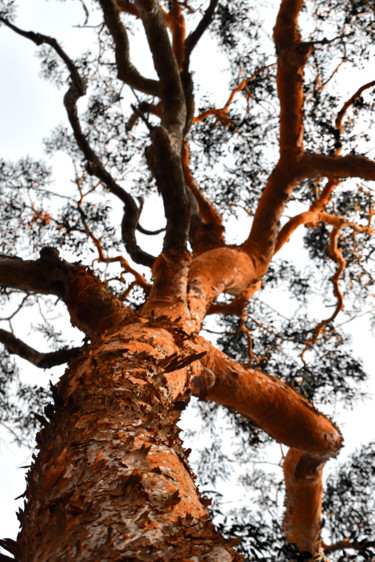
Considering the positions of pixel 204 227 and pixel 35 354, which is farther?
pixel 204 227

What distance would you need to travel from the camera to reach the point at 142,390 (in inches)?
62.6

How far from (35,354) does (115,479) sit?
306 cm

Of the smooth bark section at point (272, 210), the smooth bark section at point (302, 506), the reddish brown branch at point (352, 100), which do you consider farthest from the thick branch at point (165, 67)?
the smooth bark section at point (302, 506)

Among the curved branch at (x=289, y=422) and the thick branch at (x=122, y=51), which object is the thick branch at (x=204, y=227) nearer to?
the thick branch at (x=122, y=51)

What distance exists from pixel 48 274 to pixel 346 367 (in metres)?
4.42

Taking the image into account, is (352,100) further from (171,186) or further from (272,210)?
(171,186)

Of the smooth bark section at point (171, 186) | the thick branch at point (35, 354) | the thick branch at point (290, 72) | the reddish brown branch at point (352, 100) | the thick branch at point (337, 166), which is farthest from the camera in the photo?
the reddish brown branch at point (352, 100)

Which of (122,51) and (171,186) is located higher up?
(122,51)

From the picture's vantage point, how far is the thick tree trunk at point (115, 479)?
80 centimetres

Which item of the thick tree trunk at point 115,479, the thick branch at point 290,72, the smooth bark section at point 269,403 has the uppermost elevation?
the thick branch at point 290,72

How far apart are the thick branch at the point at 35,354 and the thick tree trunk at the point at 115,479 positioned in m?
2.15

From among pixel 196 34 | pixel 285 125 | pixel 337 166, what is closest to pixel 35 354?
pixel 337 166

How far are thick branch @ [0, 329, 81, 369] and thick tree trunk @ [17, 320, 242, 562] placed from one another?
2148 mm

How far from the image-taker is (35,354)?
3885 millimetres
